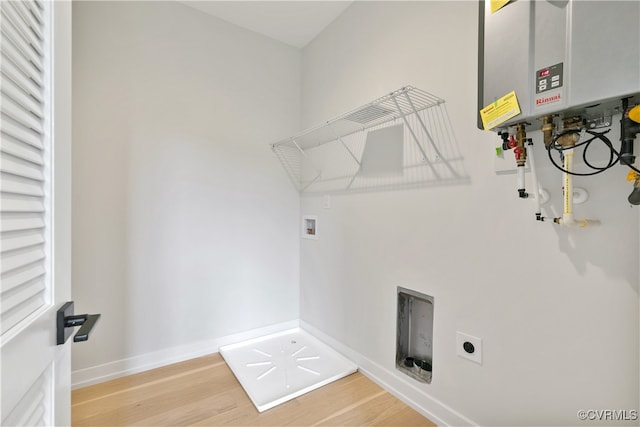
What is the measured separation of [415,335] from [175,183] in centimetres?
184

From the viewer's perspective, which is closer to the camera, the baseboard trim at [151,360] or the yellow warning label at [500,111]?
the yellow warning label at [500,111]

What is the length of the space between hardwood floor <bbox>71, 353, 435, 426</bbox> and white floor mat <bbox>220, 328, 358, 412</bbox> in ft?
0.15

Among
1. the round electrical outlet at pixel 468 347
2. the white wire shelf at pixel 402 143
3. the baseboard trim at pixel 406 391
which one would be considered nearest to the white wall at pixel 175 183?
the white wire shelf at pixel 402 143

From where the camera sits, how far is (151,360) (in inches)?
75.9

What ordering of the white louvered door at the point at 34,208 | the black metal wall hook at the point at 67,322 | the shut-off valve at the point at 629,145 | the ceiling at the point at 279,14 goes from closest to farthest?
the white louvered door at the point at 34,208
the black metal wall hook at the point at 67,322
the shut-off valve at the point at 629,145
the ceiling at the point at 279,14

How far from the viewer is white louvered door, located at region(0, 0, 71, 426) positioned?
51cm

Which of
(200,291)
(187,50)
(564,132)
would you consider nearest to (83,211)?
(200,291)

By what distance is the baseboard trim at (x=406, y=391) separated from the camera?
1.40 m

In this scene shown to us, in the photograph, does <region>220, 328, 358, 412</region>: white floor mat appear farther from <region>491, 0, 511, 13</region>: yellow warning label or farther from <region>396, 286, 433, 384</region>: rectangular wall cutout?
<region>491, 0, 511, 13</region>: yellow warning label

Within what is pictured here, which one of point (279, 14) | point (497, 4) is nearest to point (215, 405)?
point (497, 4)

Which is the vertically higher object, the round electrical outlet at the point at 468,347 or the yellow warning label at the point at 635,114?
the yellow warning label at the point at 635,114

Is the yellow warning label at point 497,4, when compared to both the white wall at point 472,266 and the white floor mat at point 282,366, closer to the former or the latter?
the white wall at point 472,266

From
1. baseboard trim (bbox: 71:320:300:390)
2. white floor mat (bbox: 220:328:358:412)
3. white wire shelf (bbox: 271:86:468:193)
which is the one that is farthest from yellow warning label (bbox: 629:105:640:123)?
baseboard trim (bbox: 71:320:300:390)

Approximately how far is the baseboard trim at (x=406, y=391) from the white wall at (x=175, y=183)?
2.57 feet
